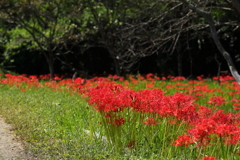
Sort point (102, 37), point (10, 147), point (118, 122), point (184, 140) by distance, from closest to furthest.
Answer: point (184, 140) → point (118, 122) → point (10, 147) → point (102, 37)

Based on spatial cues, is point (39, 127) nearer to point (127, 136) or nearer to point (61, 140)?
point (61, 140)

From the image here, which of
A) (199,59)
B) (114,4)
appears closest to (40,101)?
(114,4)

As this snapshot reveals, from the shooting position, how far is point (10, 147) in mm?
4652

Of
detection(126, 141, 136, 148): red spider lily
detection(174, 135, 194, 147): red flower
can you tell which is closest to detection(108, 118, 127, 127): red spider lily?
detection(126, 141, 136, 148): red spider lily

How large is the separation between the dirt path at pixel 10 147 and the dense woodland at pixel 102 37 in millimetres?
5722

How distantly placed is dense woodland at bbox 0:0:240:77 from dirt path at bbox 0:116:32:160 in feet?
18.8

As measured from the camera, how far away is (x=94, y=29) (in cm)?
1347

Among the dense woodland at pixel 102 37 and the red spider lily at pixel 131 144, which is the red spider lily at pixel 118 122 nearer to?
the red spider lily at pixel 131 144

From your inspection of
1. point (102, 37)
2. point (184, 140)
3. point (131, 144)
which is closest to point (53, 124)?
point (131, 144)

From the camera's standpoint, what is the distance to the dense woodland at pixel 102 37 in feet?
39.1

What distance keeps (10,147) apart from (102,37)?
847cm

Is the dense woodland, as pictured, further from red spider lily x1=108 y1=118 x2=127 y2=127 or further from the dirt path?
red spider lily x1=108 y1=118 x2=127 y2=127

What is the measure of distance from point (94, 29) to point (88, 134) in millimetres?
8854

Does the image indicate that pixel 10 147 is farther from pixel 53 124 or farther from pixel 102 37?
pixel 102 37
